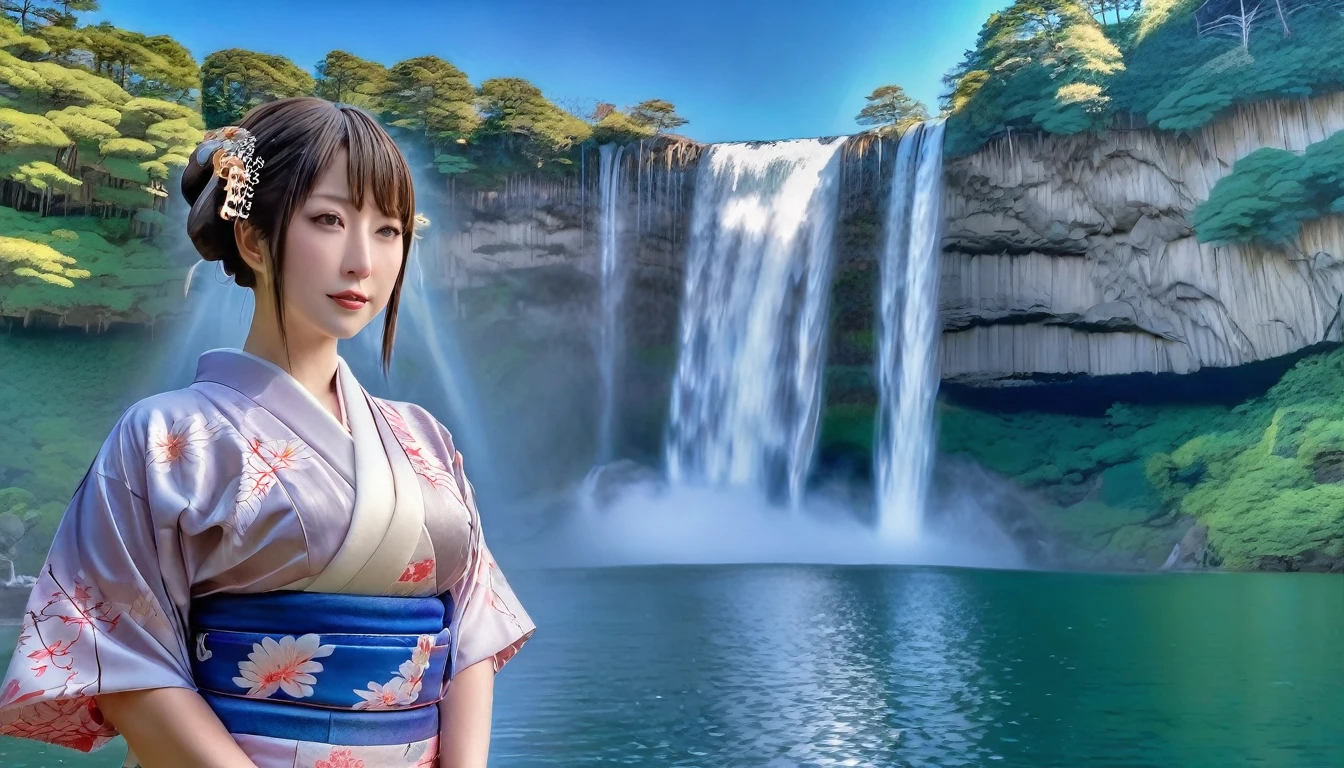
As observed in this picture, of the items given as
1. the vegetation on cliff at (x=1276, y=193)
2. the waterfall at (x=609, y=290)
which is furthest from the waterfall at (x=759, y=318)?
the vegetation on cliff at (x=1276, y=193)

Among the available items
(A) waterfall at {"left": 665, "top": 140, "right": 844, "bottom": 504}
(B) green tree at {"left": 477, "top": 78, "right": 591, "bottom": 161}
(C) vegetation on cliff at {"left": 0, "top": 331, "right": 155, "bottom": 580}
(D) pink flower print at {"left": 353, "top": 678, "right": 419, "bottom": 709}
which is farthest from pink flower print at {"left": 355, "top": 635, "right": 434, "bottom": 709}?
(B) green tree at {"left": 477, "top": 78, "right": 591, "bottom": 161}

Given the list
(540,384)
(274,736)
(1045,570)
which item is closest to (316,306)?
(274,736)

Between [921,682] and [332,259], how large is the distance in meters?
6.55

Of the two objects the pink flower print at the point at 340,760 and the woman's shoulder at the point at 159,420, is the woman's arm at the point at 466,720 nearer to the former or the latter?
the pink flower print at the point at 340,760

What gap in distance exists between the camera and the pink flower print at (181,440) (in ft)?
4.27

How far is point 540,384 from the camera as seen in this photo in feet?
74.5

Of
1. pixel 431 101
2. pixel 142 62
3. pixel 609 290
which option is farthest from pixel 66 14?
pixel 609 290

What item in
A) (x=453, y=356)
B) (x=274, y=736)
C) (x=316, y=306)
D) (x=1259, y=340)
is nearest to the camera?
(x=274, y=736)

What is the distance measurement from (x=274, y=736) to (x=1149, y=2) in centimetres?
2209

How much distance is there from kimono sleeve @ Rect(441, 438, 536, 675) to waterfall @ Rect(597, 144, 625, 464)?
68.1ft

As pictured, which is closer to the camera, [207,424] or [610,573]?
[207,424]

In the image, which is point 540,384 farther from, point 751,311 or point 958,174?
point 958,174

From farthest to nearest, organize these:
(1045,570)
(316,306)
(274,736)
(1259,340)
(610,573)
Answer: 1. (1259,340)
2. (1045,570)
3. (610,573)
4. (316,306)
5. (274,736)

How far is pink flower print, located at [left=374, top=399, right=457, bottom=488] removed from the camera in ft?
4.91
